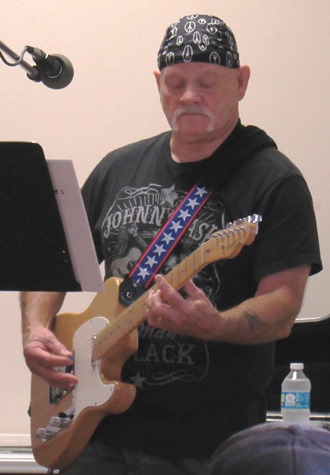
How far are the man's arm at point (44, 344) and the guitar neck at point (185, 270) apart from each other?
Result: 109 millimetres

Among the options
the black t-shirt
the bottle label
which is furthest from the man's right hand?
the bottle label

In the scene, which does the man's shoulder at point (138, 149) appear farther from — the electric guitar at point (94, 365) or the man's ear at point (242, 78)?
the electric guitar at point (94, 365)

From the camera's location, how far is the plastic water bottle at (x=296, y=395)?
311cm

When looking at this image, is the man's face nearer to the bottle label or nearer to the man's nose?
the man's nose

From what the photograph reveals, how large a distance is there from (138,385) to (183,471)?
0.22m

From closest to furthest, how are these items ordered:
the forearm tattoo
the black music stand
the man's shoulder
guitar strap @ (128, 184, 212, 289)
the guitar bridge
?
the black music stand < the forearm tattoo < guitar strap @ (128, 184, 212, 289) < the guitar bridge < the man's shoulder

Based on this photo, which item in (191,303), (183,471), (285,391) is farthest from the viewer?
(285,391)

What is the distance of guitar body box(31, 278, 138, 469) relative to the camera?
2275 mm

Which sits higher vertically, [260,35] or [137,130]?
[260,35]

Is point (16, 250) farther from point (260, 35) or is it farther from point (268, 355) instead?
point (260, 35)

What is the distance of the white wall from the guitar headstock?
156 centimetres

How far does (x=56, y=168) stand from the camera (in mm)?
1867

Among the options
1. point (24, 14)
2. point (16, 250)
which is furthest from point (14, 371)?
point (16, 250)

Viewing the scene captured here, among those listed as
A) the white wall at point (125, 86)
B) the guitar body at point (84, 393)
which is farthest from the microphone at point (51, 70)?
Answer: the white wall at point (125, 86)
